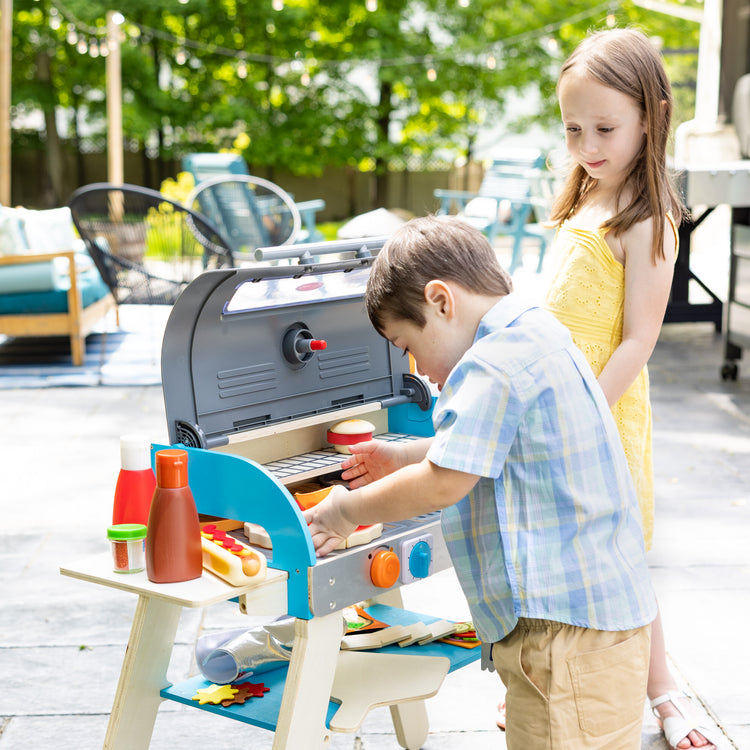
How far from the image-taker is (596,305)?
2029mm

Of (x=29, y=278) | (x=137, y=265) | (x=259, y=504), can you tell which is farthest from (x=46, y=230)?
(x=259, y=504)

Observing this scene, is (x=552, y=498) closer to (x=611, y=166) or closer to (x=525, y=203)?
(x=611, y=166)

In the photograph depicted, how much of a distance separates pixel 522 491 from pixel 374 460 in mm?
393

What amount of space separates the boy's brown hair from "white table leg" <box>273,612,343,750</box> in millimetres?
468

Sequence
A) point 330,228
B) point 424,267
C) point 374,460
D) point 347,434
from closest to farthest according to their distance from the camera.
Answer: point 424,267, point 374,460, point 347,434, point 330,228

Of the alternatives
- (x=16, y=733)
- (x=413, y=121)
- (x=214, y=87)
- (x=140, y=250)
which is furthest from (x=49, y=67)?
(x=16, y=733)

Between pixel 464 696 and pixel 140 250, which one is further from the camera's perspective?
pixel 140 250

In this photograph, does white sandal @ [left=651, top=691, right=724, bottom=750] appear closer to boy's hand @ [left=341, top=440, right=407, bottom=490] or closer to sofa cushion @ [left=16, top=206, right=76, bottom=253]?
boy's hand @ [left=341, top=440, right=407, bottom=490]

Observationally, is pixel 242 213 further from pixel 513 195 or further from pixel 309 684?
pixel 309 684

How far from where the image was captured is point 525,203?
31.7ft

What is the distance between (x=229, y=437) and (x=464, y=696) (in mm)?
1090

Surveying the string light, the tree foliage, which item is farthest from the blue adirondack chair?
the tree foliage

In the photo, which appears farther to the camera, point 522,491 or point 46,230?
point 46,230

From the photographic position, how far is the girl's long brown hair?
6.11 ft
